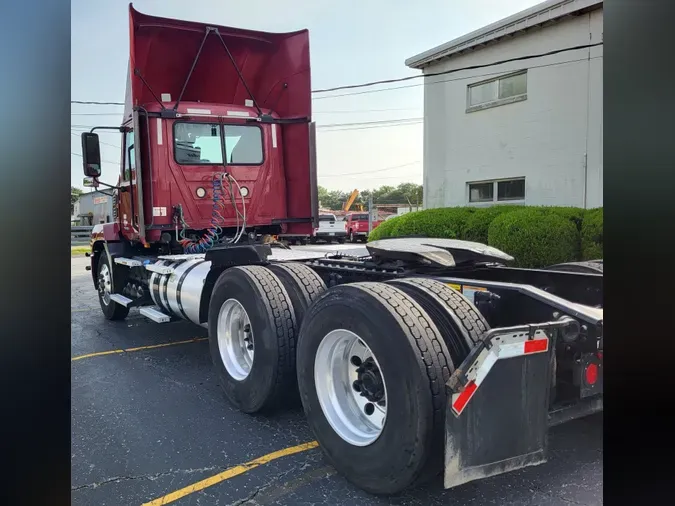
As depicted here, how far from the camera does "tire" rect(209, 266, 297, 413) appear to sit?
3.70m

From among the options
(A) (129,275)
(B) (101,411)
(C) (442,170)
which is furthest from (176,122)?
(C) (442,170)

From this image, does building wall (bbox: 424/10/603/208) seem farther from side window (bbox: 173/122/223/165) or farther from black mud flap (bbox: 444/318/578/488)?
black mud flap (bbox: 444/318/578/488)

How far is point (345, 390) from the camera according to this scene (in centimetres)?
316

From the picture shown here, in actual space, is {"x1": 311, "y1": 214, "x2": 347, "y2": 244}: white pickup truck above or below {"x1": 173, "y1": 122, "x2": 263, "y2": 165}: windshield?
below

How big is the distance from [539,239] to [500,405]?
20.8 ft

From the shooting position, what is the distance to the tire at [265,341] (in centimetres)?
370

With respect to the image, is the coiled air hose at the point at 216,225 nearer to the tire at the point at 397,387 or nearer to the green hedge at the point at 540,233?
the green hedge at the point at 540,233

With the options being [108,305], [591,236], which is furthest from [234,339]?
[591,236]

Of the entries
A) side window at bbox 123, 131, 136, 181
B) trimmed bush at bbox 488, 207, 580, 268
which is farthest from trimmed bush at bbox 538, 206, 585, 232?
side window at bbox 123, 131, 136, 181

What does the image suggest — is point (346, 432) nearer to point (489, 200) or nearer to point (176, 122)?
point (176, 122)

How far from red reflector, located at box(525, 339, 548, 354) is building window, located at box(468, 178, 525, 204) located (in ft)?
34.4

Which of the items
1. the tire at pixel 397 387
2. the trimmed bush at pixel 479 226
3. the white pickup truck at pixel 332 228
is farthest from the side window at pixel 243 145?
the white pickup truck at pixel 332 228

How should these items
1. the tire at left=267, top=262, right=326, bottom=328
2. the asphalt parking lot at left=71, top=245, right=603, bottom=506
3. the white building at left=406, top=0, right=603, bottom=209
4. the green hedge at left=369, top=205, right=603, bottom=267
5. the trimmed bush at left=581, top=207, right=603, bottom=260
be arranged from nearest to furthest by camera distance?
the asphalt parking lot at left=71, top=245, right=603, bottom=506, the tire at left=267, top=262, right=326, bottom=328, the trimmed bush at left=581, top=207, right=603, bottom=260, the green hedge at left=369, top=205, right=603, bottom=267, the white building at left=406, top=0, right=603, bottom=209
